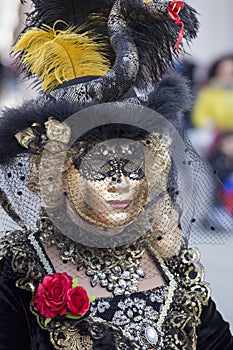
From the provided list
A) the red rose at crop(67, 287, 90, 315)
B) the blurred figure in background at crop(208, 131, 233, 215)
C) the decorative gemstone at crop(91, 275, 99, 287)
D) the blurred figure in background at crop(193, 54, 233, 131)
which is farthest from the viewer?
the blurred figure in background at crop(193, 54, 233, 131)

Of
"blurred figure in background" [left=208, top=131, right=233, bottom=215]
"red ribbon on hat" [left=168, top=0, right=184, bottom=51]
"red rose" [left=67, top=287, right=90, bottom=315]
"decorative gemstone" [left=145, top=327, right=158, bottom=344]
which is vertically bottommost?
"blurred figure in background" [left=208, top=131, right=233, bottom=215]

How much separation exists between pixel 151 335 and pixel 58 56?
3.04 feet

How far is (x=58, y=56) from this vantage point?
2.87 meters

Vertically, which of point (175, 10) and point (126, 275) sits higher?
point (175, 10)

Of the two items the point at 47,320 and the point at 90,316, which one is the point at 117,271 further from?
the point at 47,320

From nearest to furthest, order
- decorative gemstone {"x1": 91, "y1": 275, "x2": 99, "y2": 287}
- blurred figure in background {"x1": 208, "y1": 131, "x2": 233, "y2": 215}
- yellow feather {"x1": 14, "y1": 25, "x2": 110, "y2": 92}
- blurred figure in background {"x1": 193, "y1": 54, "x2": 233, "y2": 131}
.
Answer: decorative gemstone {"x1": 91, "y1": 275, "x2": 99, "y2": 287} → yellow feather {"x1": 14, "y1": 25, "x2": 110, "y2": 92} → blurred figure in background {"x1": 208, "y1": 131, "x2": 233, "y2": 215} → blurred figure in background {"x1": 193, "y1": 54, "x2": 233, "y2": 131}

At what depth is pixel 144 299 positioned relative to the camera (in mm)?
2691

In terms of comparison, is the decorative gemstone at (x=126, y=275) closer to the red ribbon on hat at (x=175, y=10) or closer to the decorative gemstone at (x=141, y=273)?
the decorative gemstone at (x=141, y=273)

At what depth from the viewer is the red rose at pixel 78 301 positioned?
252 centimetres

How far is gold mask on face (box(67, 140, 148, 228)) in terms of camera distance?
2.61m

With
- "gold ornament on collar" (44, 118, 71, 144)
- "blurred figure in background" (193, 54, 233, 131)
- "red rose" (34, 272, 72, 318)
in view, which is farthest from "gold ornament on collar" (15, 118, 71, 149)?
"blurred figure in background" (193, 54, 233, 131)

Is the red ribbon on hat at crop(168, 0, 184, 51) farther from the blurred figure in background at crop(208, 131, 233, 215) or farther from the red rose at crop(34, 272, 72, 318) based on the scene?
the blurred figure in background at crop(208, 131, 233, 215)

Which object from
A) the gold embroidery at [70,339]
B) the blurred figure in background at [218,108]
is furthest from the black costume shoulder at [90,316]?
the blurred figure in background at [218,108]

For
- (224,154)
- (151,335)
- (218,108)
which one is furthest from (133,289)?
(218,108)
